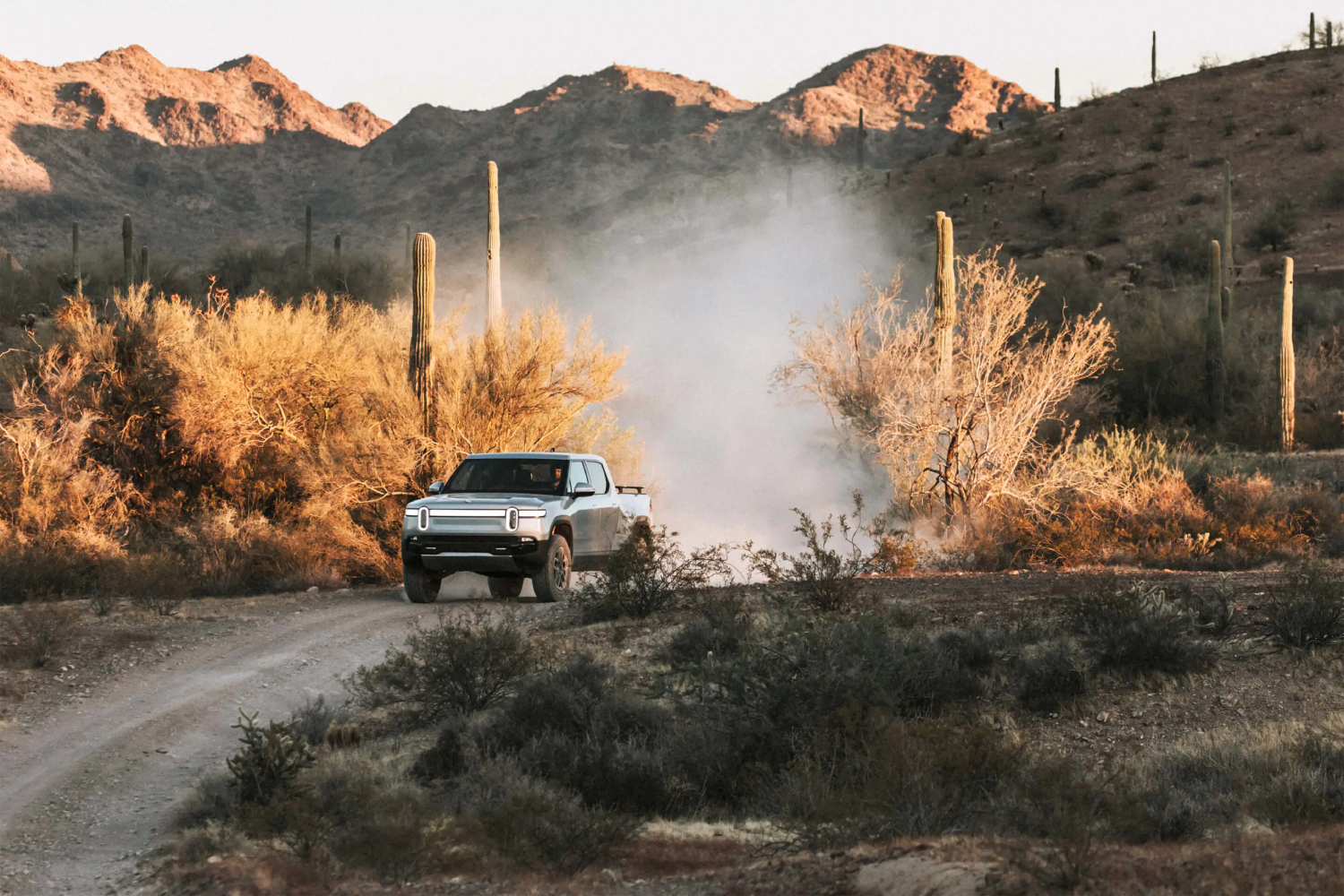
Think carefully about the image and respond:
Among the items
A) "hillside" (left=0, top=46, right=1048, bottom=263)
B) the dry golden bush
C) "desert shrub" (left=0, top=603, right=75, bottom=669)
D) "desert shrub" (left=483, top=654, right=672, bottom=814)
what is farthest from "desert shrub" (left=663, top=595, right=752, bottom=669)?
"hillside" (left=0, top=46, right=1048, bottom=263)

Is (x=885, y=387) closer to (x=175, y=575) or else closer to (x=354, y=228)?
(x=175, y=575)

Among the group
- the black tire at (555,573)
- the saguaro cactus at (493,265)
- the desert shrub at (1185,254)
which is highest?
the desert shrub at (1185,254)

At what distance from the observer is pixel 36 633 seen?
39.7 ft

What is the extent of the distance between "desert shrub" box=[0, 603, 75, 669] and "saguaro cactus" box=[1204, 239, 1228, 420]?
25.4 m

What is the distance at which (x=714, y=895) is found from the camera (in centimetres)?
631

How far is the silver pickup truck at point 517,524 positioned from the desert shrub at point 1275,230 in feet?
121

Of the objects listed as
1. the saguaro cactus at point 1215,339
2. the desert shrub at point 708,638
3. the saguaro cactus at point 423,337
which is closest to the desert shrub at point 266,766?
the desert shrub at point 708,638

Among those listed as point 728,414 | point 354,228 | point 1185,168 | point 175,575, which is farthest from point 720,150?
point 175,575

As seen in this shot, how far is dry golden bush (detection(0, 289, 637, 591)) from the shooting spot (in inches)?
730

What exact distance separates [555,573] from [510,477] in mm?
1397

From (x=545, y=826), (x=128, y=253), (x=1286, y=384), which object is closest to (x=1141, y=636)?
(x=545, y=826)

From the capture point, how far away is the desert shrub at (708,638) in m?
11.5

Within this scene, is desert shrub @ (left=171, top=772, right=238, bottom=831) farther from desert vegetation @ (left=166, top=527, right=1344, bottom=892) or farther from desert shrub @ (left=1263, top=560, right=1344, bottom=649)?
desert shrub @ (left=1263, top=560, right=1344, bottom=649)

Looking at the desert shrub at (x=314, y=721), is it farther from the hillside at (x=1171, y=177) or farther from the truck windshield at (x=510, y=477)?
the hillside at (x=1171, y=177)
